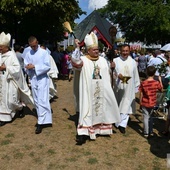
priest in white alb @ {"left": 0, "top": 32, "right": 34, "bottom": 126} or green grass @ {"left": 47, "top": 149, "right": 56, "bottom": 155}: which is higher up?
priest in white alb @ {"left": 0, "top": 32, "right": 34, "bottom": 126}

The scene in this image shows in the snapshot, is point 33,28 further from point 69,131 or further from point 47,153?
point 47,153

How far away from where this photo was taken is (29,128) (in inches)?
261

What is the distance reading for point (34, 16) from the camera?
47.1 feet

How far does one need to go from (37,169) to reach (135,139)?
7.37 ft

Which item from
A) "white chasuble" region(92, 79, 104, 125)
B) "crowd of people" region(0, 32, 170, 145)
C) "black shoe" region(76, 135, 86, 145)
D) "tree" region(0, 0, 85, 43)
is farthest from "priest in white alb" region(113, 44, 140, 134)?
"tree" region(0, 0, 85, 43)

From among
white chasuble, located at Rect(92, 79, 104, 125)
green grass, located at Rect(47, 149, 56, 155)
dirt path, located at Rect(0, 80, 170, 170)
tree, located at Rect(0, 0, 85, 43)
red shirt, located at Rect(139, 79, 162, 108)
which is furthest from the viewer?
tree, located at Rect(0, 0, 85, 43)

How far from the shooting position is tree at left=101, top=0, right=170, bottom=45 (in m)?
23.2

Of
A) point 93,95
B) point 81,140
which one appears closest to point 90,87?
point 93,95

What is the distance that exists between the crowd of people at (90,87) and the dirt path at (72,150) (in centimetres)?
22

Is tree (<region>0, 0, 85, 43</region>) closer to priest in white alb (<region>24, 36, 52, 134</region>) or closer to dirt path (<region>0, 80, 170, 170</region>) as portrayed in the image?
priest in white alb (<region>24, 36, 52, 134</region>)

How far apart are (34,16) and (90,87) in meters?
9.63

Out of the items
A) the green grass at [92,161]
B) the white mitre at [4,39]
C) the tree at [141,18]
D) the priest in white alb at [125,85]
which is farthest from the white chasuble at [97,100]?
the tree at [141,18]

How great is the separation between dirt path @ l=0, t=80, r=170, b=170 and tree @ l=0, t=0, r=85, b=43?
6.98 metres

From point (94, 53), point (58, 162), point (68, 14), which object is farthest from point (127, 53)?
point (68, 14)
